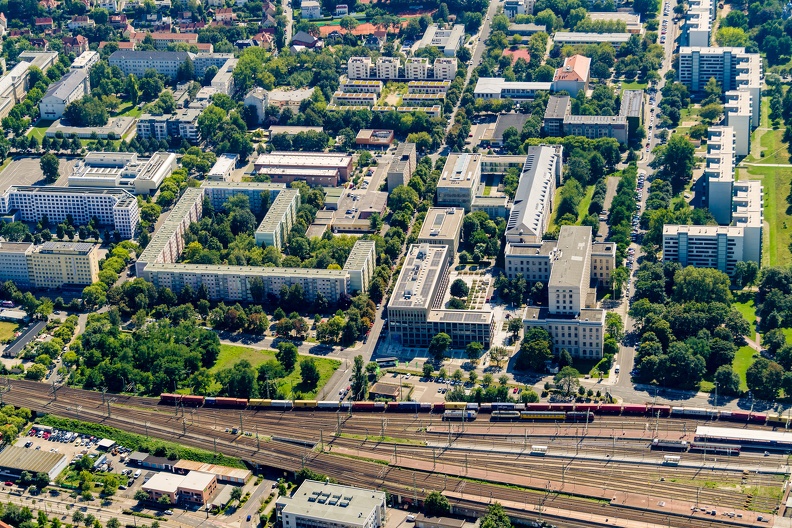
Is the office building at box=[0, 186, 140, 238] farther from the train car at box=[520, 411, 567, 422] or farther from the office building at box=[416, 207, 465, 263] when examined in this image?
the train car at box=[520, 411, 567, 422]

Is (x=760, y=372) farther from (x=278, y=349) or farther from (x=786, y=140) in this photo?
(x=786, y=140)

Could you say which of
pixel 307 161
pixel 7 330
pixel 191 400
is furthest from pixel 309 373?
pixel 307 161

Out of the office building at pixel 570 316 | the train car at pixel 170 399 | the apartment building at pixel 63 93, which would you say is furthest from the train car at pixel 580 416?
the apartment building at pixel 63 93

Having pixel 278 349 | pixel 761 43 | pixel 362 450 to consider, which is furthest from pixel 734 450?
pixel 761 43

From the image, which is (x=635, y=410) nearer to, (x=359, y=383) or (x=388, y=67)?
(x=359, y=383)

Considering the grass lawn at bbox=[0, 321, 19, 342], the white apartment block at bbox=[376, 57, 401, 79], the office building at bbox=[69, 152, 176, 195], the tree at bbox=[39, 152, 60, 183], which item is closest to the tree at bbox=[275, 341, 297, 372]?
the grass lawn at bbox=[0, 321, 19, 342]

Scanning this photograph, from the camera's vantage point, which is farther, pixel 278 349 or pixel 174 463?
pixel 278 349

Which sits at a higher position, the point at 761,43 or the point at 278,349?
the point at 761,43
